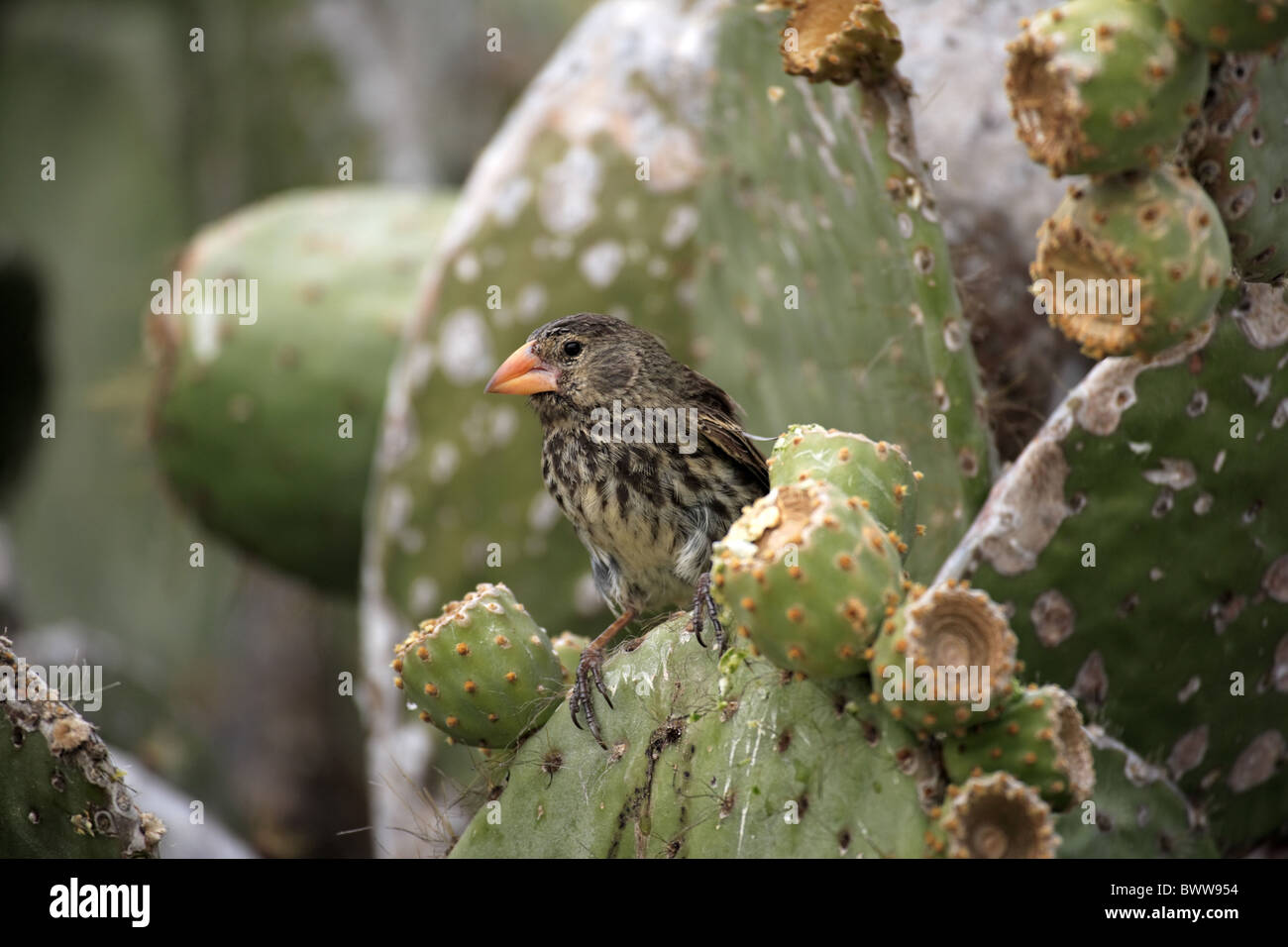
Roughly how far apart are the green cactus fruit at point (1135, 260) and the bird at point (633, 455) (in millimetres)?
919

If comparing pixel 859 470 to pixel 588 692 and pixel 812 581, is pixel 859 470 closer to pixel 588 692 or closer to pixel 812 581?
pixel 812 581

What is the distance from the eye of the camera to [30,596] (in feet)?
19.5

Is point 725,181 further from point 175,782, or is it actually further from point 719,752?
point 175,782

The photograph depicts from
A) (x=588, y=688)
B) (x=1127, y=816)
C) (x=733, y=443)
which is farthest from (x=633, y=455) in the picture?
(x=1127, y=816)

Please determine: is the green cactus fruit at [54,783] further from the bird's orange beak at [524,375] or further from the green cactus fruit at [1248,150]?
the green cactus fruit at [1248,150]

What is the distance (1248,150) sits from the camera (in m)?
1.60

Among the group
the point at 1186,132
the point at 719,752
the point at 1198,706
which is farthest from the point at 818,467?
the point at 1198,706

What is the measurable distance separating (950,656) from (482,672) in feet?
2.32

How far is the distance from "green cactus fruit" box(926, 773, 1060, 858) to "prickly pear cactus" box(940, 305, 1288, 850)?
2.16 feet

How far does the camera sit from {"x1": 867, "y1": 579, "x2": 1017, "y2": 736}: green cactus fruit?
50.9 inches

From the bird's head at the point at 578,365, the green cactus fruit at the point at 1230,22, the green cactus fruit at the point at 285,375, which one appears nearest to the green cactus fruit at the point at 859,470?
the green cactus fruit at the point at 1230,22

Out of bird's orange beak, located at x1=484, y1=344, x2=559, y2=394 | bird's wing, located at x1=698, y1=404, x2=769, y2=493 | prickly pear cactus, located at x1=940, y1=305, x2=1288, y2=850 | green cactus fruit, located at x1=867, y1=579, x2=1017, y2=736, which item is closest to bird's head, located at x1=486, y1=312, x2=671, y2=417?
bird's orange beak, located at x1=484, y1=344, x2=559, y2=394

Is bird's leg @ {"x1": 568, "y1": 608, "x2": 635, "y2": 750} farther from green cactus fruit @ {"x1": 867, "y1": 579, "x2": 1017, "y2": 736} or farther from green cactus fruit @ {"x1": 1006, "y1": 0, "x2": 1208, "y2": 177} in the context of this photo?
green cactus fruit @ {"x1": 1006, "y1": 0, "x2": 1208, "y2": 177}
